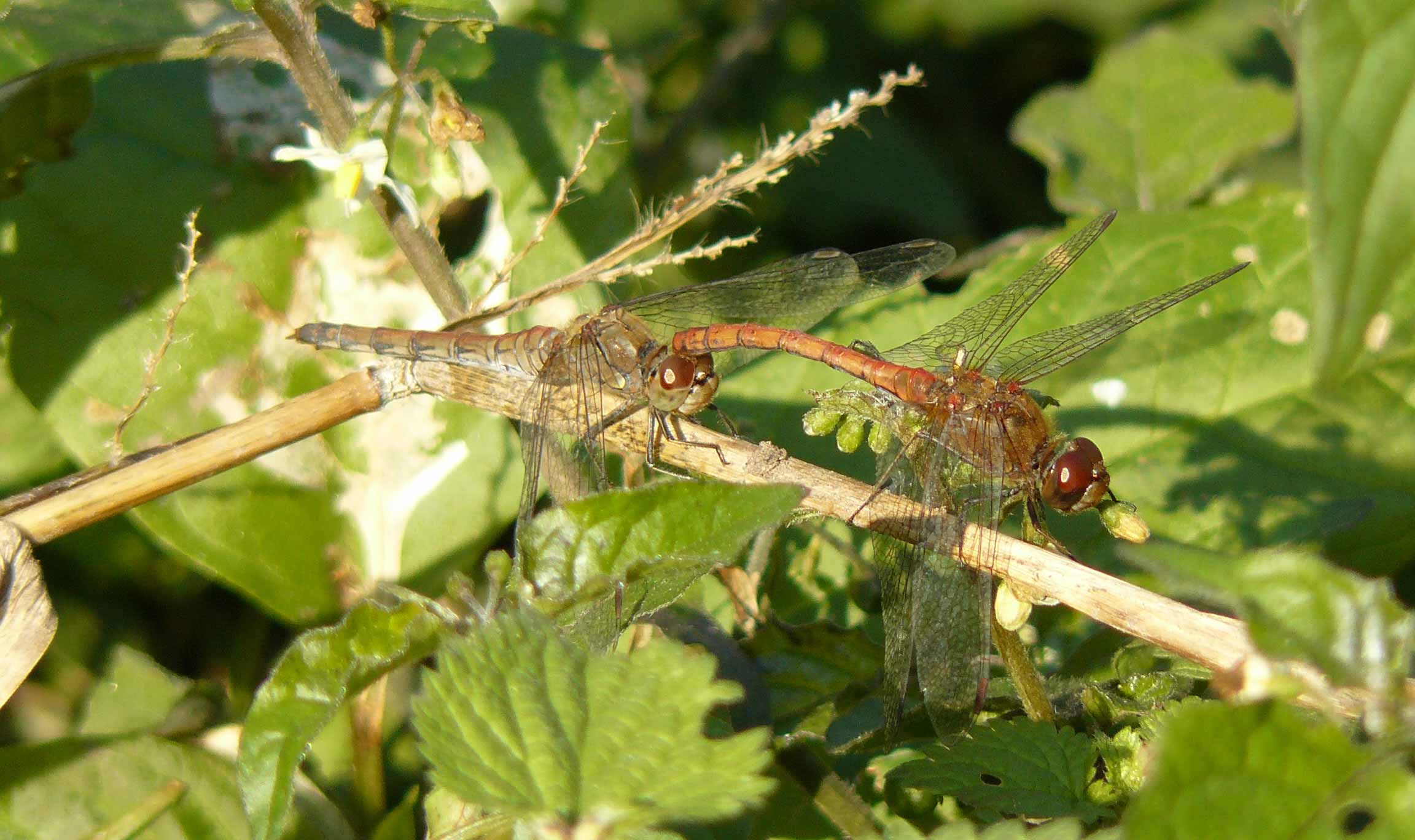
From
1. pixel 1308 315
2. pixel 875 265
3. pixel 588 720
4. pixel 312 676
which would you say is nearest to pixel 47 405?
pixel 312 676

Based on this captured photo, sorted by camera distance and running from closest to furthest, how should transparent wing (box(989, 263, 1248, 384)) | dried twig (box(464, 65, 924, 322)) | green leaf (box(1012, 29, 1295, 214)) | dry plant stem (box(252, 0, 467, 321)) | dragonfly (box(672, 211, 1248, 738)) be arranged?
dragonfly (box(672, 211, 1248, 738)) < dry plant stem (box(252, 0, 467, 321)) < dried twig (box(464, 65, 924, 322)) < transparent wing (box(989, 263, 1248, 384)) < green leaf (box(1012, 29, 1295, 214))

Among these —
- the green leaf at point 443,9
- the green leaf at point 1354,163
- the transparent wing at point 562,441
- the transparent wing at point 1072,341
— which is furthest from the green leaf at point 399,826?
the green leaf at point 1354,163

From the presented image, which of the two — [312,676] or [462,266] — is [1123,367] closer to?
[462,266]

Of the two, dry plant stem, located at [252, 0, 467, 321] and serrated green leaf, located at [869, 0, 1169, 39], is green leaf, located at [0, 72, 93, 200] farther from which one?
serrated green leaf, located at [869, 0, 1169, 39]

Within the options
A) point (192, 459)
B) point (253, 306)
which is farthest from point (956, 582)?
point (253, 306)

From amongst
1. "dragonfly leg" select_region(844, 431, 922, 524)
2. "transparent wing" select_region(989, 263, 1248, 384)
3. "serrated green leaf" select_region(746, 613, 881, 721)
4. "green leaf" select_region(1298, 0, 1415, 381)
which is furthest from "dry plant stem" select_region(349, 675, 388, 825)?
"green leaf" select_region(1298, 0, 1415, 381)

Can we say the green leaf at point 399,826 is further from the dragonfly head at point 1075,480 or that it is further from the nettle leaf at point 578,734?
the dragonfly head at point 1075,480
